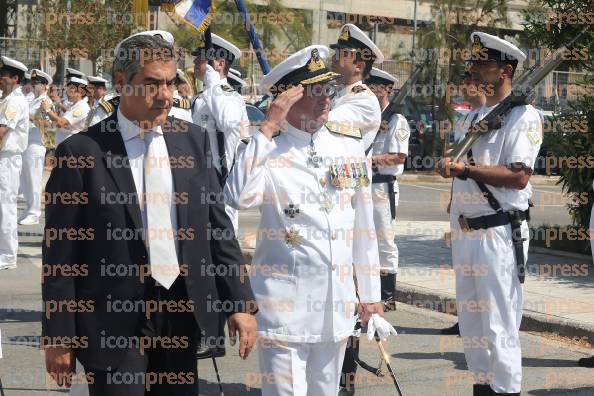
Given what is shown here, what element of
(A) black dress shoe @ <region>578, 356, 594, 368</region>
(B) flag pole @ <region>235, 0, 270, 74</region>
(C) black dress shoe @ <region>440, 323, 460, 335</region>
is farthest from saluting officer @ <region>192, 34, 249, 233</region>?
(A) black dress shoe @ <region>578, 356, 594, 368</region>

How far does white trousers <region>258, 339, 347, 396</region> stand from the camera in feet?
16.0

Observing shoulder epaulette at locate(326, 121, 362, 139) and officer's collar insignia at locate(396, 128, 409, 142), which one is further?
officer's collar insignia at locate(396, 128, 409, 142)

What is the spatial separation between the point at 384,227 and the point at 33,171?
312 inches

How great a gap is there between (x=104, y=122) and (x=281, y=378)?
1392 mm

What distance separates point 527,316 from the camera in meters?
9.49

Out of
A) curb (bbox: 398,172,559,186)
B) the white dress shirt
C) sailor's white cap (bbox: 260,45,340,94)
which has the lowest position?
curb (bbox: 398,172,559,186)

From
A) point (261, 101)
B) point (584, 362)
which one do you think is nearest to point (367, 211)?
point (584, 362)

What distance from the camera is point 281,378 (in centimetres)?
488

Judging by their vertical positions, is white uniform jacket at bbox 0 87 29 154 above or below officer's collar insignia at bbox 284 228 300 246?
above

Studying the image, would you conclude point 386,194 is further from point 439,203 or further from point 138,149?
point 439,203

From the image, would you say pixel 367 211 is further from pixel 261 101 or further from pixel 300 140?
pixel 261 101

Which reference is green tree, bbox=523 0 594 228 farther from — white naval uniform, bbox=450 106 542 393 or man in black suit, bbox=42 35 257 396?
man in black suit, bbox=42 35 257 396

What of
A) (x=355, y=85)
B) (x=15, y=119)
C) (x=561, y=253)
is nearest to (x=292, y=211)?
(x=355, y=85)

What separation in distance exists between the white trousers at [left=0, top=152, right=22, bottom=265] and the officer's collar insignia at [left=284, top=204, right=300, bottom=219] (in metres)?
7.94
